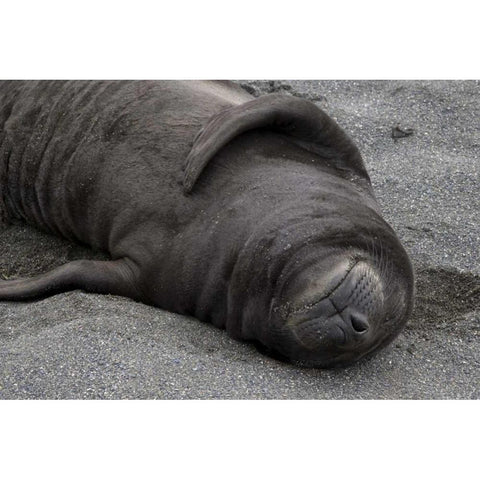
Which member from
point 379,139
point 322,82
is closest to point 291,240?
point 379,139

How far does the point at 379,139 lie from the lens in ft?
21.8

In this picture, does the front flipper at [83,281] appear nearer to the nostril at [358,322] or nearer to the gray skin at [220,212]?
the gray skin at [220,212]

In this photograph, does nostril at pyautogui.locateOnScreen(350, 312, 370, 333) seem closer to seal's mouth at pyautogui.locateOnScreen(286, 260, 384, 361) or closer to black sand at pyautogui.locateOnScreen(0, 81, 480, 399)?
seal's mouth at pyautogui.locateOnScreen(286, 260, 384, 361)

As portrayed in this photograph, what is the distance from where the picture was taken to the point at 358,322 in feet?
14.1

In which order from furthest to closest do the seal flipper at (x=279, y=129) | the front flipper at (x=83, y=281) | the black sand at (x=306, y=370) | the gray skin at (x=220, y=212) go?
the front flipper at (x=83, y=281), the seal flipper at (x=279, y=129), the gray skin at (x=220, y=212), the black sand at (x=306, y=370)

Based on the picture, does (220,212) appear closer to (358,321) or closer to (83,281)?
(83,281)

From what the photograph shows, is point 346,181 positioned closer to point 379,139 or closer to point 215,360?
point 215,360

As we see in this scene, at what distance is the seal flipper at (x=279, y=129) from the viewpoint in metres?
4.89

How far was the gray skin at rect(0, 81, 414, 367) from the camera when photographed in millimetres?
4445

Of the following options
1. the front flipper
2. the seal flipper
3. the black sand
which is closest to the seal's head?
the black sand

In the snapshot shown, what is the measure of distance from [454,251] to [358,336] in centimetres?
143

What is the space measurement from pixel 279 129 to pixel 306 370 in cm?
123

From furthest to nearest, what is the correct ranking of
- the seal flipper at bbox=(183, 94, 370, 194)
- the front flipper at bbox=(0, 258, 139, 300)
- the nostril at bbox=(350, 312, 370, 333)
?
the front flipper at bbox=(0, 258, 139, 300) → the seal flipper at bbox=(183, 94, 370, 194) → the nostril at bbox=(350, 312, 370, 333)

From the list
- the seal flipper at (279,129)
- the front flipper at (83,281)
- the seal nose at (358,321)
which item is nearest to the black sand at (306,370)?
the front flipper at (83,281)
